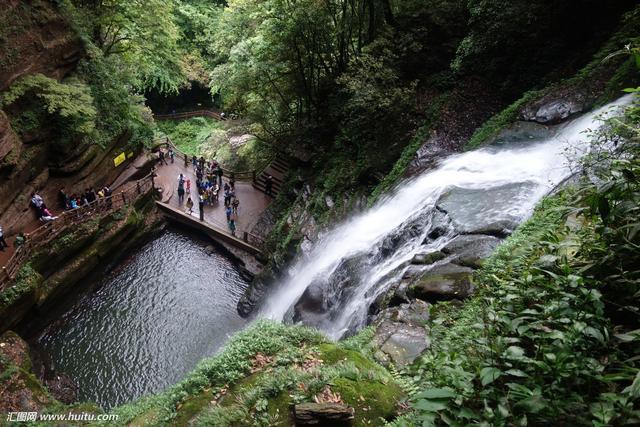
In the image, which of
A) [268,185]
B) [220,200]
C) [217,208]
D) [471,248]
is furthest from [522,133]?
[220,200]

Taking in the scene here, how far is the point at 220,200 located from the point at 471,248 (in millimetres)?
16998

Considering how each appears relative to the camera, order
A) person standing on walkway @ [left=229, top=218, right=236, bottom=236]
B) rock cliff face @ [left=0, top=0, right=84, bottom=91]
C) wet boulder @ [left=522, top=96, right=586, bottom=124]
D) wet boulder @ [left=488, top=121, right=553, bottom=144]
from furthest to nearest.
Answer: person standing on walkway @ [left=229, top=218, right=236, bottom=236] < rock cliff face @ [left=0, top=0, right=84, bottom=91] < wet boulder @ [left=488, top=121, right=553, bottom=144] < wet boulder @ [left=522, top=96, right=586, bottom=124]

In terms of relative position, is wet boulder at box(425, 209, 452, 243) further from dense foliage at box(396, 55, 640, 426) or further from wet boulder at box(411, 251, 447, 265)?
dense foliage at box(396, 55, 640, 426)

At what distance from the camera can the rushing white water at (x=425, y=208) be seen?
9.59 metres

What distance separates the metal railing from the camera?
13.1 meters

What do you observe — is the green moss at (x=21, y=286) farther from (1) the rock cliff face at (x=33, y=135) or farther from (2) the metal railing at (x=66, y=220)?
(1) the rock cliff face at (x=33, y=135)

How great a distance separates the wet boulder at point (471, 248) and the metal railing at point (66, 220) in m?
13.4

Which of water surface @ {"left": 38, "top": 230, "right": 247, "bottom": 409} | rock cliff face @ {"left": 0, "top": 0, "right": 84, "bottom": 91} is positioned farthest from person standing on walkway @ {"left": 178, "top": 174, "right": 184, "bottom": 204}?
rock cliff face @ {"left": 0, "top": 0, "right": 84, "bottom": 91}

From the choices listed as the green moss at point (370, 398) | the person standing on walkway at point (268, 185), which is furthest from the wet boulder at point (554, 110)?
the person standing on walkway at point (268, 185)

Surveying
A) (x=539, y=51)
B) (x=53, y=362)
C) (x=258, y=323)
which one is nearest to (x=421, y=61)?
(x=539, y=51)

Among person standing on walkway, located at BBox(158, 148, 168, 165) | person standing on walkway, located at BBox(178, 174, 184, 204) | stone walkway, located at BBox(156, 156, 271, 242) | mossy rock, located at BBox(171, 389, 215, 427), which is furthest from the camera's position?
person standing on walkway, located at BBox(158, 148, 168, 165)

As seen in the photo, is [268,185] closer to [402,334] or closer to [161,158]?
[161,158]

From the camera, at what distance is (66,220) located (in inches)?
616

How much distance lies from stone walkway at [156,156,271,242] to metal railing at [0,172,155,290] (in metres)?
1.97
